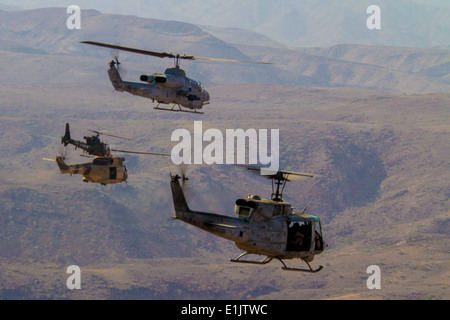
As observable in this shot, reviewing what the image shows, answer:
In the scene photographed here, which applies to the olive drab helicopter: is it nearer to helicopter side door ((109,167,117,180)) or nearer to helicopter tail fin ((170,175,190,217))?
helicopter side door ((109,167,117,180))

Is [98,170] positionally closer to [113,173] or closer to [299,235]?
[113,173]

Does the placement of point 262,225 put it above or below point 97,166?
below

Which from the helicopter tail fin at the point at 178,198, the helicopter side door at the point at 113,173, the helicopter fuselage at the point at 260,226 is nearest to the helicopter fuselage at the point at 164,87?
the helicopter side door at the point at 113,173

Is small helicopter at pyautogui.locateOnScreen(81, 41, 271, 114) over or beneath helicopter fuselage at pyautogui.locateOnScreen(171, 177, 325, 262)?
over

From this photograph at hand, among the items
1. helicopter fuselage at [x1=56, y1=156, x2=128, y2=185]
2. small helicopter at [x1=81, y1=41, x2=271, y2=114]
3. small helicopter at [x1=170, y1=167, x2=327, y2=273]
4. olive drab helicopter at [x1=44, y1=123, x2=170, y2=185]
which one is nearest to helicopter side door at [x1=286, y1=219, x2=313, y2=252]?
small helicopter at [x1=170, y1=167, x2=327, y2=273]

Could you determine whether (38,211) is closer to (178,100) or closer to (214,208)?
(214,208)

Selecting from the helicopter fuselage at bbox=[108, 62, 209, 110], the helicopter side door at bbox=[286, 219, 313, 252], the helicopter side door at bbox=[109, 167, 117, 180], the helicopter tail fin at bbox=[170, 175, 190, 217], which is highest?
the helicopter fuselage at bbox=[108, 62, 209, 110]

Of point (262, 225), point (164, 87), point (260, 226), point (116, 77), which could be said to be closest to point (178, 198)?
point (260, 226)

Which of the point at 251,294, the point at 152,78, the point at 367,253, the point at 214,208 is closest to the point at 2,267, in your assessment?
the point at 251,294
